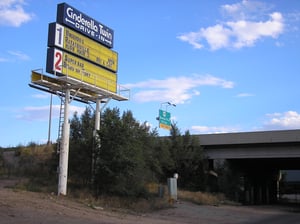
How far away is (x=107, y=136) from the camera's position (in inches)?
1144

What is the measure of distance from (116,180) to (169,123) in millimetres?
18606

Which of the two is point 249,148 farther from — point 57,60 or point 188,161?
point 57,60

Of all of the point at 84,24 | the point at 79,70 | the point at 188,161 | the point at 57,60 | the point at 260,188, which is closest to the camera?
the point at 57,60

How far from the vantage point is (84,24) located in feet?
98.1

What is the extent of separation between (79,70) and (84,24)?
334cm

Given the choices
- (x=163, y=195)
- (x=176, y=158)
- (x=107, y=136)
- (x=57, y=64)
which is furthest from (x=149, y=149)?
(x=176, y=158)

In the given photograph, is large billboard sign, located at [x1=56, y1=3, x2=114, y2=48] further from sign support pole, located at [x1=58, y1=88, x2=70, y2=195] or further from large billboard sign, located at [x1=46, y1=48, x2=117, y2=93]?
sign support pole, located at [x1=58, y1=88, x2=70, y2=195]

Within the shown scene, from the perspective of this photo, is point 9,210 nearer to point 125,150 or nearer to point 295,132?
point 125,150

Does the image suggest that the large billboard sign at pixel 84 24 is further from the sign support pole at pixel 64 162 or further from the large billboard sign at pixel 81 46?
the sign support pole at pixel 64 162

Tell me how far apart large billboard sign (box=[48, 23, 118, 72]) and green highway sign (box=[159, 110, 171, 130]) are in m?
12.5

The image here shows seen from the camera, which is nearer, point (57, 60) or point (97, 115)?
point (57, 60)

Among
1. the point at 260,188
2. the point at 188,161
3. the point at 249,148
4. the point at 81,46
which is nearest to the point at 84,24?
the point at 81,46

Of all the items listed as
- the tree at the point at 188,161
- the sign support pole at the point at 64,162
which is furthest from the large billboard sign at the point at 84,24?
the tree at the point at 188,161

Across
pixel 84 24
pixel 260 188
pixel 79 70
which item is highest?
pixel 84 24
